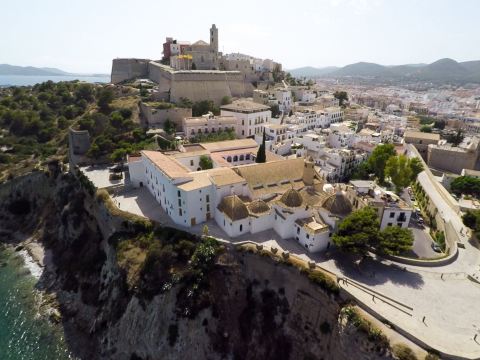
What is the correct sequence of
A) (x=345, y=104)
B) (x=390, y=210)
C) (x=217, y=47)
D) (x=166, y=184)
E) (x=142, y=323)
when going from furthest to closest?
(x=345, y=104), (x=217, y=47), (x=166, y=184), (x=390, y=210), (x=142, y=323)

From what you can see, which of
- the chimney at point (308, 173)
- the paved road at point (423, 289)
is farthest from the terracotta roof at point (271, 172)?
the paved road at point (423, 289)

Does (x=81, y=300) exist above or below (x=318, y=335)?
below

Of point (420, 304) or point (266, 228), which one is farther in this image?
point (266, 228)

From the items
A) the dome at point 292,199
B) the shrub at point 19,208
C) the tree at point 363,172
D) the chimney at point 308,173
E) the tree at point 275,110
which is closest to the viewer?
the dome at point 292,199

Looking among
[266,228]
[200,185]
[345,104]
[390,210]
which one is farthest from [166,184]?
[345,104]

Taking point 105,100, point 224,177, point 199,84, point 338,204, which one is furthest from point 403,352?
point 105,100

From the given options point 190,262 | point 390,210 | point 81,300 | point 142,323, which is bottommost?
point 81,300

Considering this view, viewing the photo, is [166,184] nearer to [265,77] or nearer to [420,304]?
[420,304]

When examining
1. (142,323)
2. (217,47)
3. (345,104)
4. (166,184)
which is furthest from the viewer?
(345,104)

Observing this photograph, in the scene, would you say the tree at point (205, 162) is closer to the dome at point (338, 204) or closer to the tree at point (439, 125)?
the dome at point (338, 204)
